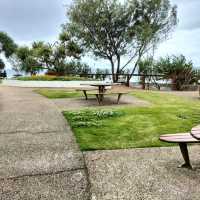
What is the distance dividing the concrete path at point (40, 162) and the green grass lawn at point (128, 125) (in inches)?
12.8

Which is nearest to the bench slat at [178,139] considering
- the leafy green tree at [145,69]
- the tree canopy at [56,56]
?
the leafy green tree at [145,69]

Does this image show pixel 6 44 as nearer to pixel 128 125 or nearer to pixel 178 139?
pixel 128 125

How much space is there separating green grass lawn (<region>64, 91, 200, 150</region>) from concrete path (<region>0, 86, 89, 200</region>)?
324 millimetres

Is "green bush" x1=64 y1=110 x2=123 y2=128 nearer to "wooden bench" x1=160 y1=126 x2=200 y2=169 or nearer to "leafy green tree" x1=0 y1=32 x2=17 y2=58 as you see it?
"wooden bench" x1=160 y1=126 x2=200 y2=169

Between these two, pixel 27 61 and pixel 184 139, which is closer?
pixel 184 139

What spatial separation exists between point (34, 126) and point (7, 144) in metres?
1.28

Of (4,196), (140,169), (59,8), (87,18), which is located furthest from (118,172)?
(59,8)

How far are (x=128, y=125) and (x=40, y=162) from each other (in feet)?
8.33

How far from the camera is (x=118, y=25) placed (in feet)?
61.9

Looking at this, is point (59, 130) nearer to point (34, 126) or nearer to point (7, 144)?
point (34, 126)

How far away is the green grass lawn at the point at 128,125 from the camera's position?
4.82 meters

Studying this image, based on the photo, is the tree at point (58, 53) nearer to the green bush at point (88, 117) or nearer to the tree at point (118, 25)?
the tree at point (118, 25)

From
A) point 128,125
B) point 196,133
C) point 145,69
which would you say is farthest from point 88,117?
point 145,69

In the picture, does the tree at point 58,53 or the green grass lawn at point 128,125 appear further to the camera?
the tree at point 58,53
